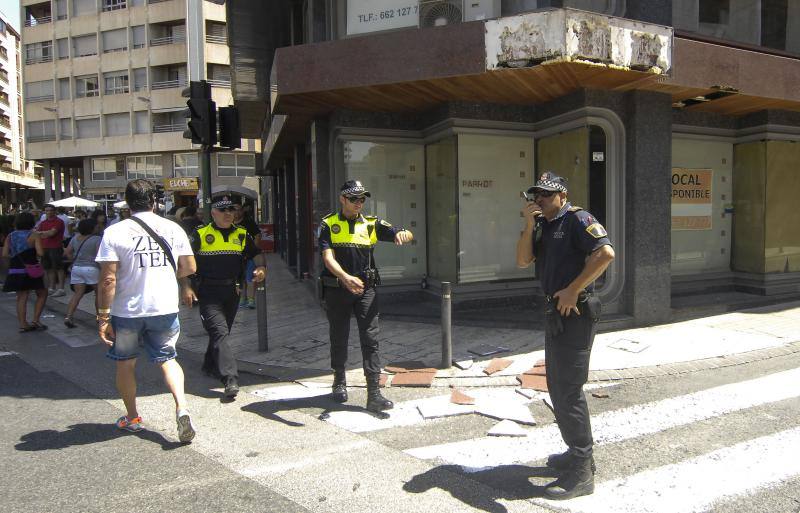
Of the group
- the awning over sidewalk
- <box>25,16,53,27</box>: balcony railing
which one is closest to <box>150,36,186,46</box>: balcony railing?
<box>25,16,53,27</box>: balcony railing

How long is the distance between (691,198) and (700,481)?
728 cm

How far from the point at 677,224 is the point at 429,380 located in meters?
6.15

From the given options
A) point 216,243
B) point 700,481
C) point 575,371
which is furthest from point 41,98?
point 700,481

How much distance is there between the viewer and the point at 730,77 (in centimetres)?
736

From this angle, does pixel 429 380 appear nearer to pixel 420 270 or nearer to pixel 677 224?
pixel 420 270

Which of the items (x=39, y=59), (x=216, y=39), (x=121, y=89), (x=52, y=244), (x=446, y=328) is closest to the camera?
(x=446, y=328)

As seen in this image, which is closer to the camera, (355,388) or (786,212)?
(355,388)

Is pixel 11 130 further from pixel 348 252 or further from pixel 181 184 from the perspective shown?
pixel 348 252

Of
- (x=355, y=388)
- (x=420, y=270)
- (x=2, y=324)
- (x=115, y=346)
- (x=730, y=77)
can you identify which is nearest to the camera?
(x=115, y=346)

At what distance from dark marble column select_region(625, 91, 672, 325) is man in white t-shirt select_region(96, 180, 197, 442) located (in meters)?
5.95

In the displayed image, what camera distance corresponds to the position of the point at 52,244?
10.6 meters

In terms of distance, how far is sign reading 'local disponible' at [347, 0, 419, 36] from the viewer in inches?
333

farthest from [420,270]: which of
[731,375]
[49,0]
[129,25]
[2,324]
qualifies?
[49,0]

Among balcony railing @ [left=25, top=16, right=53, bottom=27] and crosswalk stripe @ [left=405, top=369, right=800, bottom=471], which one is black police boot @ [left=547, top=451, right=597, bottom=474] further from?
balcony railing @ [left=25, top=16, right=53, bottom=27]
